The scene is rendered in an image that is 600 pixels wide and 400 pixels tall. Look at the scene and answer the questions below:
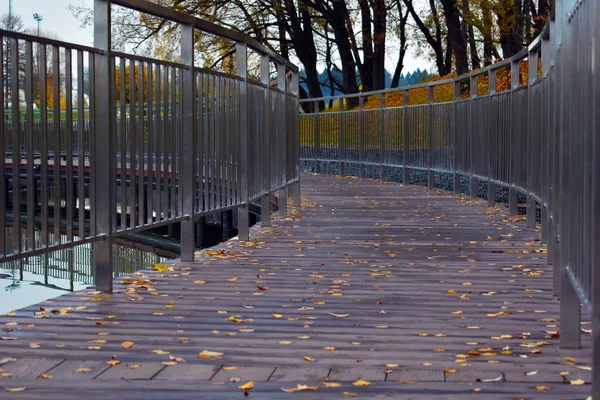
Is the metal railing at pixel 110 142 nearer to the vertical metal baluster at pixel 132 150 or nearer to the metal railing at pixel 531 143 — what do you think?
the vertical metal baluster at pixel 132 150

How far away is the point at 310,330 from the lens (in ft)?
18.6

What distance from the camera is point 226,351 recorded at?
5074mm

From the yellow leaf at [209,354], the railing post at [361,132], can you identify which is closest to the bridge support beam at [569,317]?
the yellow leaf at [209,354]

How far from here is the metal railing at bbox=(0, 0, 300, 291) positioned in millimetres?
5934

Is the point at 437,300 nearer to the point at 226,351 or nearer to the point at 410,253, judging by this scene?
the point at 226,351

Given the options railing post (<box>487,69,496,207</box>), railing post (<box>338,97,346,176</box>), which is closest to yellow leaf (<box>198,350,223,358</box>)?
→ railing post (<box>487,69,496,207</box>)

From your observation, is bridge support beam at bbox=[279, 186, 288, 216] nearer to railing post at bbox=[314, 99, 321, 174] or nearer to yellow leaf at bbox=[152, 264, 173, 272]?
yellow leaf at bbox=[152, 264, 173, 272]

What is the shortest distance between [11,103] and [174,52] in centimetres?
3202

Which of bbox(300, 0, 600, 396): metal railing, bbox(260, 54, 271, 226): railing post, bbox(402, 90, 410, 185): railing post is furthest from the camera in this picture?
bbox(402, 90, 410, 185): railing post

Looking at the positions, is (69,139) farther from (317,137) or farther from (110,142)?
(317,137)

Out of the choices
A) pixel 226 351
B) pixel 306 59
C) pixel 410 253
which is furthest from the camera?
pixel 306 59

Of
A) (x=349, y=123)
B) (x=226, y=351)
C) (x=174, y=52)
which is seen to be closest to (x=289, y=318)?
(x=226, y=351)

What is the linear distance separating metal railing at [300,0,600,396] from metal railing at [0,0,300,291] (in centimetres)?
254

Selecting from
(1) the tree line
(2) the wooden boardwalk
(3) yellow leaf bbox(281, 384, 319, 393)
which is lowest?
(3) yellow leaf bbox(281, 384, 319, 393)
